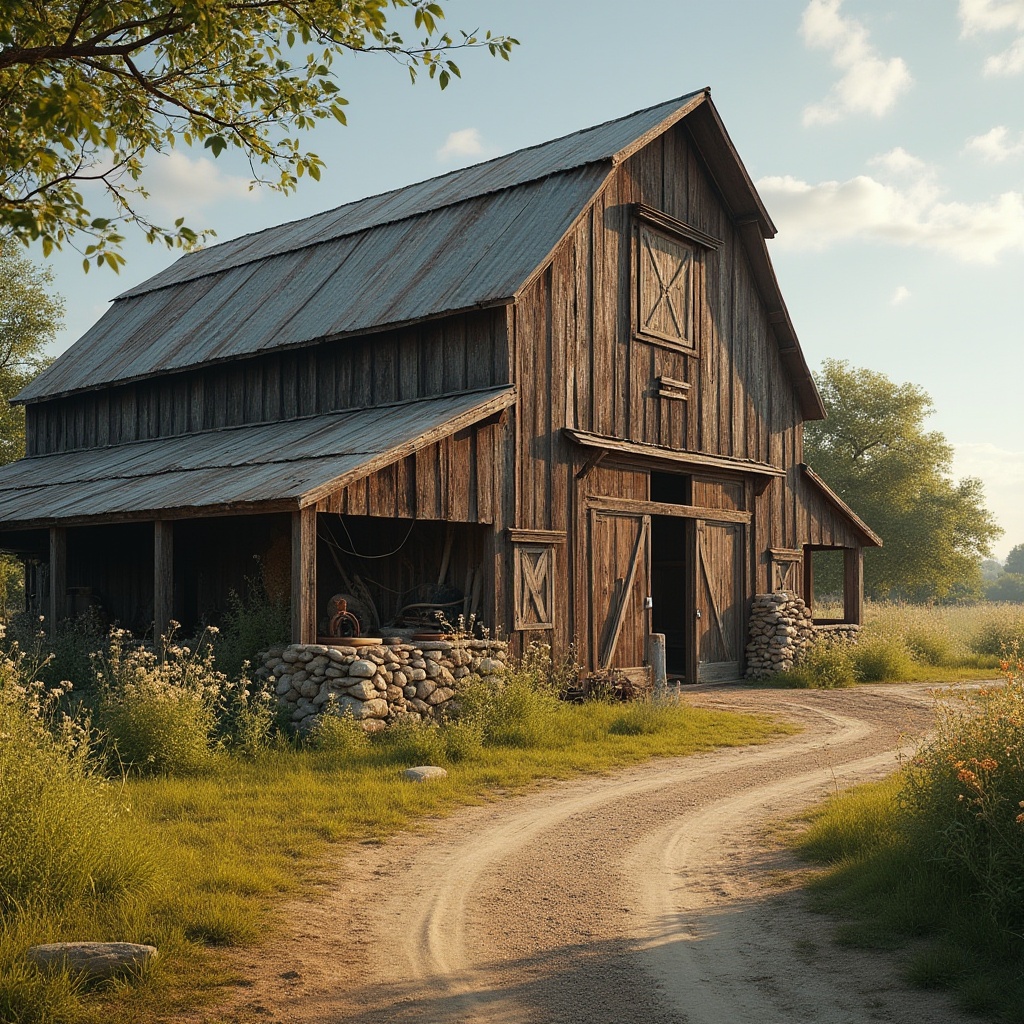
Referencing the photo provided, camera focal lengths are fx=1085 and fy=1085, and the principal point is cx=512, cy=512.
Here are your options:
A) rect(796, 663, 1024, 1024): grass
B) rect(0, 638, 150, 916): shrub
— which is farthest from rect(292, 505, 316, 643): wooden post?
rect(796, 663, 1024, 1024): grass

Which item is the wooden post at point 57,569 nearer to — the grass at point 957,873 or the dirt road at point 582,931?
the dirt road at point 582,931

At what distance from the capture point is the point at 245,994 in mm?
5406

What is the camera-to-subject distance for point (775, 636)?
66.4 feet

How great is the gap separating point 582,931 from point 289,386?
13426 millimetres

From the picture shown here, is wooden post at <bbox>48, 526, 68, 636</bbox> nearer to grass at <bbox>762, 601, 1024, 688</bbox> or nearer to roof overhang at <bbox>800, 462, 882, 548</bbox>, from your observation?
grass at <bbox>762, 601, 1024, 688</bbox>

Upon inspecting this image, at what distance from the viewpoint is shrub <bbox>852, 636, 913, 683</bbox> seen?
20.8 metres

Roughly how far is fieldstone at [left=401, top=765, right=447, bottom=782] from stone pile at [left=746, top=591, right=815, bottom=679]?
11008mm

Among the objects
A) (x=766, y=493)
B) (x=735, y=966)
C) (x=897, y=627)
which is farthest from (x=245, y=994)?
(x=897, y=627)

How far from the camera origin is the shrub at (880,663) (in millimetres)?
20844

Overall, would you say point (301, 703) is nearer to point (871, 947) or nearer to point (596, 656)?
point (596, 656)

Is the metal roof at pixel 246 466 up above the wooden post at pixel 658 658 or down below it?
above

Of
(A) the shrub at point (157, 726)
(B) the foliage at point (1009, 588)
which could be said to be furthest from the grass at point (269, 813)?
(B) the foliage at point (1009, 588)

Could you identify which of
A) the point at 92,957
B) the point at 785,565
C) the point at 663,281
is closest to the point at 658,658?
the point at 785,565

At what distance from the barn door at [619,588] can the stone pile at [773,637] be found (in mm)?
3600
